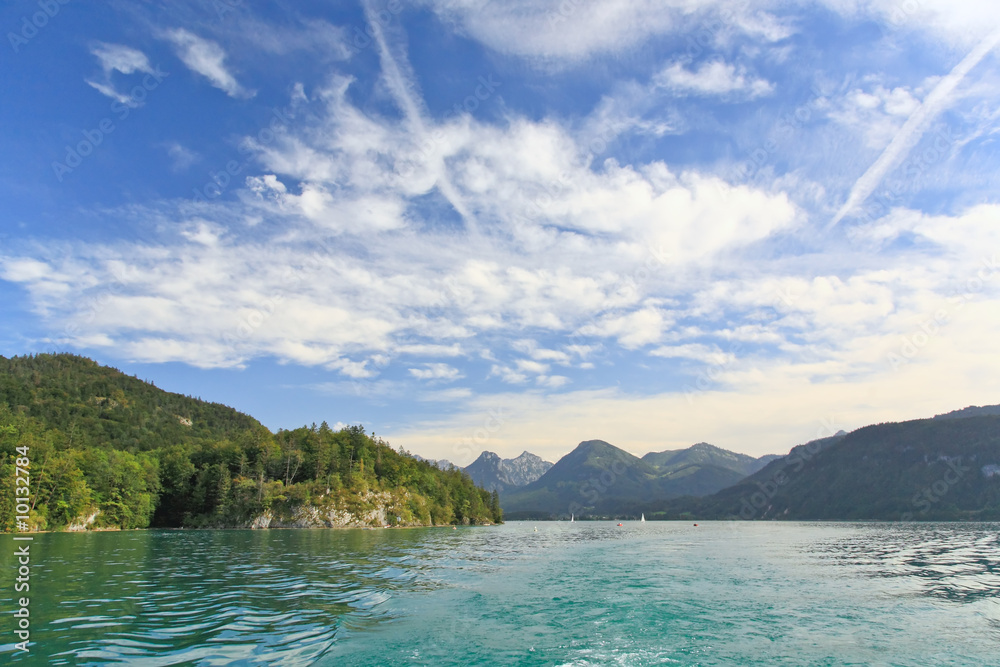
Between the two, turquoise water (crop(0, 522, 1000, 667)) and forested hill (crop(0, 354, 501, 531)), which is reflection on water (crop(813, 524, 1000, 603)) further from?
forested hill (crop(0, 354, 501, 531))

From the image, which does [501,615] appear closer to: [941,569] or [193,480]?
[941,569]

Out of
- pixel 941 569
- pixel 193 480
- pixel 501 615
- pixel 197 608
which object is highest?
pixel 193 480

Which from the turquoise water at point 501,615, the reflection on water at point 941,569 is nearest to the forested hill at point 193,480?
the turquoise water at point 501,615

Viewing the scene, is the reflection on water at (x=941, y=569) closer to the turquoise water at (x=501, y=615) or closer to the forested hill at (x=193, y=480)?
the turquoise water at (x=501, y=615)

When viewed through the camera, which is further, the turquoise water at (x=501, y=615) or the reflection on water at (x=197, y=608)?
the turquoise water at (x=501, y=615)

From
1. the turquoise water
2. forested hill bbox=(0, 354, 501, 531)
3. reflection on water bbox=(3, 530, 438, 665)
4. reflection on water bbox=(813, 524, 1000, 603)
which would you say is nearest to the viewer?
reflection on water bbox=(3, 530, 438, 665)

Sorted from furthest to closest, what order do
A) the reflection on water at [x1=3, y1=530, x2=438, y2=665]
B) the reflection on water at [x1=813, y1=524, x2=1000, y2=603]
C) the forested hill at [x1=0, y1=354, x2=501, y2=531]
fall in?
the forested hill at [x1=0, y1=354, x2=501, y2=531] < the reflection on water at [x1=813, y1=524, x2=1000, y2=603] < the reflection on water at [x1=3, y1=530, x2=438, y2=665]

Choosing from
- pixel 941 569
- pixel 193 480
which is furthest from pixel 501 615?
pixel 193 480

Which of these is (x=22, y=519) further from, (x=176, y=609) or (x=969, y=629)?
(x=969, y=629)

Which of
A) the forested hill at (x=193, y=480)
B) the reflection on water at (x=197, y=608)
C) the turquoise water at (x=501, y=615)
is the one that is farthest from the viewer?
the forested hill at (x=193, y=480)

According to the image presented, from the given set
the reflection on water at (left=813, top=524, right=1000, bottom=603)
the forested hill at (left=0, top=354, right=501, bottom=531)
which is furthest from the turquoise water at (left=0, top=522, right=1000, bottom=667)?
the forested hill at (left=0, top=354, right=501, bottom=531)

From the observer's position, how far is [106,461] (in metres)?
132

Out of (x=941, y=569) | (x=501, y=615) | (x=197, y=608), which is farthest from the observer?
(x=941, y=569)

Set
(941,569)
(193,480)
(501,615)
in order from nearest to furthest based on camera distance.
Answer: (501,615) → (941,569) → (193,480)
